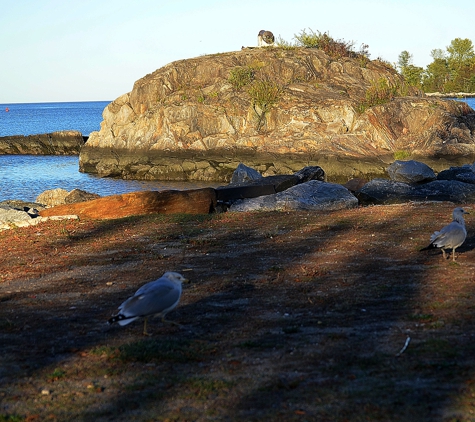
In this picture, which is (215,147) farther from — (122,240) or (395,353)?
(395,353)

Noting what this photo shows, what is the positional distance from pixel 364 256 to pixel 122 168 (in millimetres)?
45139

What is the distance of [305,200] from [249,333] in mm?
15602

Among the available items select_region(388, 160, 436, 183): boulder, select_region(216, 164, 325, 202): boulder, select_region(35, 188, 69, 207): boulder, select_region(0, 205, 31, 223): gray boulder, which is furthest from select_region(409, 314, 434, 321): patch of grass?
select_region(35, 188, 69, 207): boulder

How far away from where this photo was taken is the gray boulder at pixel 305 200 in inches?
938

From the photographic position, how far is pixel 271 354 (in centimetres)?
787

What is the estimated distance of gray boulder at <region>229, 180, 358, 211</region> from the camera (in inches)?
938

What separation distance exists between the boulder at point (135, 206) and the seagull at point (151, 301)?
1272 cm

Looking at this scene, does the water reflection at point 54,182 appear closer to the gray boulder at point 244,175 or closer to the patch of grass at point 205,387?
the gray boulder at point 244,175

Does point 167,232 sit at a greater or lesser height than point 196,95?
lesser

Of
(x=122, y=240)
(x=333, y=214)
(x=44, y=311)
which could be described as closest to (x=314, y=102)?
(x=333, y=214)

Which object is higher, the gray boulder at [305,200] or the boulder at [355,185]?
the gray boulder at [305,200]

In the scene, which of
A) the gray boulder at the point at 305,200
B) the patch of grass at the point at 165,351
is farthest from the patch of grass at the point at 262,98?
the patch of grass at the point at 165,351

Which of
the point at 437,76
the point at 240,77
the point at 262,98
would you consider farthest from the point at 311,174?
the point at 437,76

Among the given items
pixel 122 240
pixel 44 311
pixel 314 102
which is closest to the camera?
pixel 44 311
